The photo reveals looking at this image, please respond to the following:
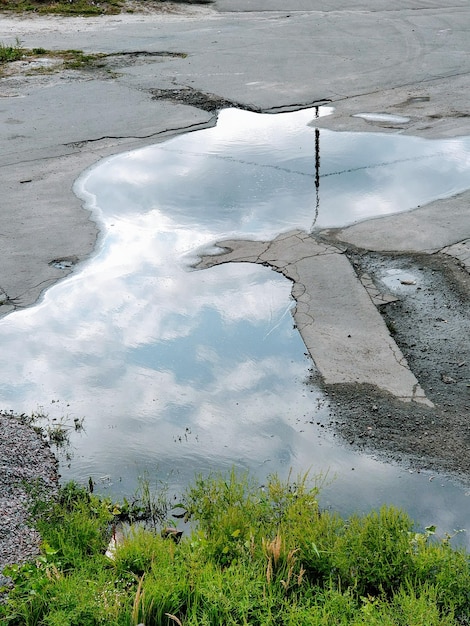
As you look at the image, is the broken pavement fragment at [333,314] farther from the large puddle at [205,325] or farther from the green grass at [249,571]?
the green grass at [249,571]

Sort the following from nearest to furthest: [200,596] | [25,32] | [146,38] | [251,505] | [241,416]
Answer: [200,596], [251,505], [241,416], [146,38], [25,32]

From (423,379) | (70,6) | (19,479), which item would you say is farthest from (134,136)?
(70,6)

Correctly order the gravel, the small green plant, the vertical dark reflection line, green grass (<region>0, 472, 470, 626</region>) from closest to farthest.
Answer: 1. green grass (<region>0, 472, 470, 626</region>)
2. the gravel
3. the vertical dark reflection line
4. the small green plant

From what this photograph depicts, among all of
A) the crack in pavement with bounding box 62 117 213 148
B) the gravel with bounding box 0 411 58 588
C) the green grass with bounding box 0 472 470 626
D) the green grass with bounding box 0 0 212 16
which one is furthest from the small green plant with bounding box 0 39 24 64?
the green grass with bounding box 0 472 470 626

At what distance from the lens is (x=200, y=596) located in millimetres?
3887

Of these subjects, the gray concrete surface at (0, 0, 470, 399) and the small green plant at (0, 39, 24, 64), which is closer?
the gray concrete surface at (0, 0, 470, 399)

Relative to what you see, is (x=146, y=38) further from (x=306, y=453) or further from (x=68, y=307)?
(x=306, y=453)

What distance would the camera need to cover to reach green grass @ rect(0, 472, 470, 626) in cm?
378

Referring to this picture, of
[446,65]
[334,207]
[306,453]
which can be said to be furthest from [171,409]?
[446,65]

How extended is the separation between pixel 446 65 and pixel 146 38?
664 centimetres

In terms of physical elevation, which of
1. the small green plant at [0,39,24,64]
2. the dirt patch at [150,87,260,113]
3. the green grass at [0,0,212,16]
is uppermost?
the green grass at [0,0,212,16]

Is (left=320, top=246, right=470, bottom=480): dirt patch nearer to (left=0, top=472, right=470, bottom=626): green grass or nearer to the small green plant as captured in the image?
(left=0, top=472, right=470, bottom=626): green grass

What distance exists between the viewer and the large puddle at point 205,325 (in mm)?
5059

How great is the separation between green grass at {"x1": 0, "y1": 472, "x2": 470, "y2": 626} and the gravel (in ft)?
0.36
